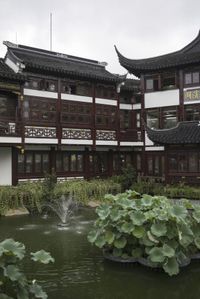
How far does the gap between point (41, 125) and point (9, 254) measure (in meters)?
15.4

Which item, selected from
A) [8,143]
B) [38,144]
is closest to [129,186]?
[38,144]

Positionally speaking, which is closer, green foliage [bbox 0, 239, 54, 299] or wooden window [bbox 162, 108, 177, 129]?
green foliage [bbox 0, 239, 54, 299]

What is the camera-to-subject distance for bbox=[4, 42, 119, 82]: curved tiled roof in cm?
2142

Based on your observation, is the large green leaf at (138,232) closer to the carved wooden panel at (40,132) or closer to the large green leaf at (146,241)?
the large green leaf at (146,241)

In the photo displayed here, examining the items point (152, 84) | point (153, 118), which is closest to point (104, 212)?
point (153, 118)

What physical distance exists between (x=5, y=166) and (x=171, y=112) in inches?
417

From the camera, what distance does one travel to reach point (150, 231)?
9.16 meters

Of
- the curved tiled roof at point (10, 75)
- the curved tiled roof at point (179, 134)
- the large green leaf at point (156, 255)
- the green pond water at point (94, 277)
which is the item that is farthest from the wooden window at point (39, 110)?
the large green leaf at point (156, 255)

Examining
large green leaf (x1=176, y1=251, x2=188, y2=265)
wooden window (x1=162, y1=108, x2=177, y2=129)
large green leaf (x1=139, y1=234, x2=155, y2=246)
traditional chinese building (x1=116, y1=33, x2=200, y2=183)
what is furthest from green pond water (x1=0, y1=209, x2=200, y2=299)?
wooden window (x1=162, y1=108, x2=177, y2=129)

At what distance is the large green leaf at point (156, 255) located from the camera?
8589 millimetres

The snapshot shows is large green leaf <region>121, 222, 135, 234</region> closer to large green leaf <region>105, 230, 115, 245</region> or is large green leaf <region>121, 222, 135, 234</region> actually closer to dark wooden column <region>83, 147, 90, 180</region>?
large green leaf <region>105, 230, 115, 245</region>

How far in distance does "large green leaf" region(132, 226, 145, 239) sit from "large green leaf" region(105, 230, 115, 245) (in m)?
0.60

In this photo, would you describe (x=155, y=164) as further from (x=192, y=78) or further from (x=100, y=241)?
(x=100, y=241)

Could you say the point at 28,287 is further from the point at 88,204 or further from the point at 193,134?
the point at 193,134
